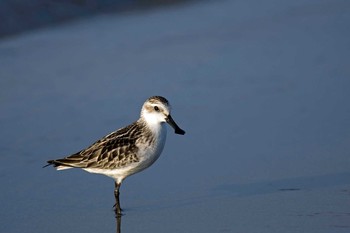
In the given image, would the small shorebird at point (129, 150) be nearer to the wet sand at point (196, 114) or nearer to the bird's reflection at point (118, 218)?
the bird's reflection at point (118, 218)

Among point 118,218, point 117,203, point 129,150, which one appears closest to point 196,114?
point 129,150

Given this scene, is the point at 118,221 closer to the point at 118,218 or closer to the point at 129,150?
the point at 118,218

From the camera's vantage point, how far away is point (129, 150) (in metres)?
8.48

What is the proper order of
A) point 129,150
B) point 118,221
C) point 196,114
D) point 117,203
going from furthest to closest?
point 196,114 → point 129,150 → point 117,203 → point 118,221

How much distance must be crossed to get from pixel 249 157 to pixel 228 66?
2675 millimetres

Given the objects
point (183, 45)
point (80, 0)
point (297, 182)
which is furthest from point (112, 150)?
point (80, 0)

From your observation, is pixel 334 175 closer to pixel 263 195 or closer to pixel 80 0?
pixel 263 195

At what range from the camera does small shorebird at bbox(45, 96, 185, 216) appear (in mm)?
8461

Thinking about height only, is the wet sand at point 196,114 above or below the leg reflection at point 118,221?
above

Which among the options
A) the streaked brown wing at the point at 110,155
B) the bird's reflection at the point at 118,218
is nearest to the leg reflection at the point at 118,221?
Answer: the bird's reflection at the point at 118,218

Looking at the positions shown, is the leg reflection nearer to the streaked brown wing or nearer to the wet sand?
Result: the wet sand

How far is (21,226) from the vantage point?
799cm

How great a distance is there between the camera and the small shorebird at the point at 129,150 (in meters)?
8.46

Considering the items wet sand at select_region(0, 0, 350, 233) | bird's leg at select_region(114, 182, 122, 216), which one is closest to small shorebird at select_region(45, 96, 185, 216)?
bird's leg at select_region(114, 182, 122, 216)
